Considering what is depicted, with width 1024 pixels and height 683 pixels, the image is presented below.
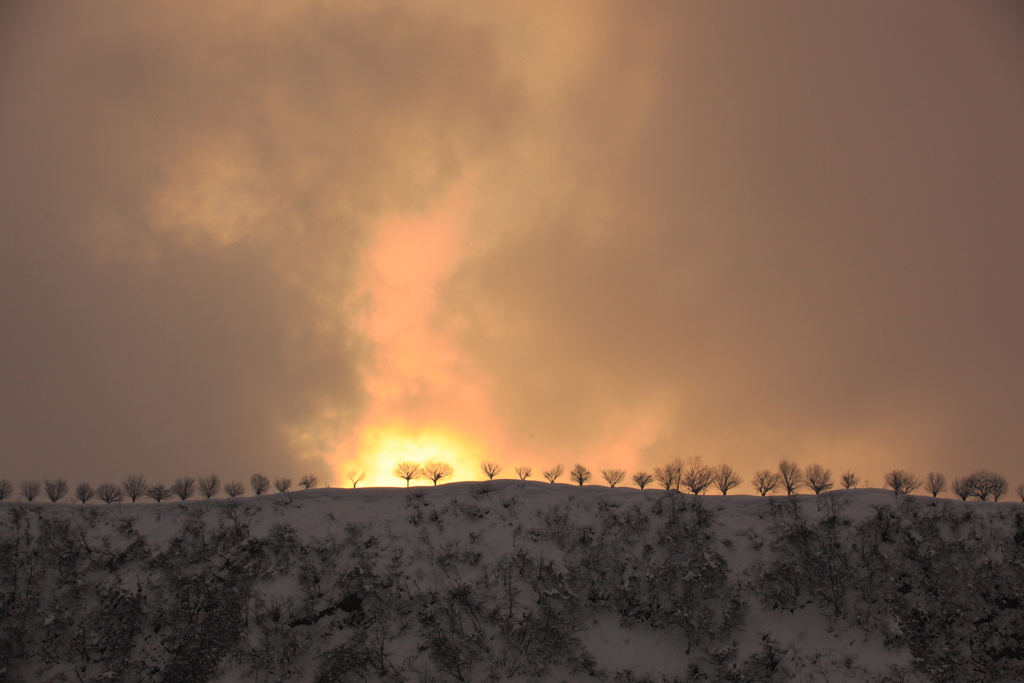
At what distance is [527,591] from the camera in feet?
148

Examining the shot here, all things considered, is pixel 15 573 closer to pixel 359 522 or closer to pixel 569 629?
pixel 359 522

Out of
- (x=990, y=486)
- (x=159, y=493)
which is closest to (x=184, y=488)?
(x=159, y=493)

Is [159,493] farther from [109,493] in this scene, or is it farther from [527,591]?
[527,591]

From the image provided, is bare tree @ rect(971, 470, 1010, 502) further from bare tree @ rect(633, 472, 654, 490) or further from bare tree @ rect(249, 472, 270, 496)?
bare tree @ rect(249, 472, 270, 496)

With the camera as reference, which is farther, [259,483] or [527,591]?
[259,483]

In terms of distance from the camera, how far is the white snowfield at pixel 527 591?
4028 cm

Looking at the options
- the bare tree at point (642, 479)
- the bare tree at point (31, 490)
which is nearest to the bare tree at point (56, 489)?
the bare tree at point (31, 490)

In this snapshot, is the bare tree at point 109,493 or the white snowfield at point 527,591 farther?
the bare tree at point 109,493

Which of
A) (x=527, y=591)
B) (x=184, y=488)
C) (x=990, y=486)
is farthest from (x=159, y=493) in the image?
(x=990, y=486)

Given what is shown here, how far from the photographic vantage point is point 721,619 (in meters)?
42.7

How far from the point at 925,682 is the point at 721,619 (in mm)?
13186

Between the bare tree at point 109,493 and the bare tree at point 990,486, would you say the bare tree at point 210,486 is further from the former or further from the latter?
the bare tree at point 990,486

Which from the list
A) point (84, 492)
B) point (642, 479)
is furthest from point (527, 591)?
A: point (84, 492)

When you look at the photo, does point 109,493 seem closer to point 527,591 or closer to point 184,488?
point 184,488
